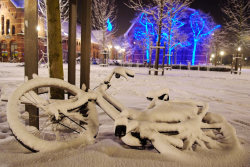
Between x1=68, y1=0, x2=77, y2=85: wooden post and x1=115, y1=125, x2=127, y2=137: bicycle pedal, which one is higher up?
x1=68, y1=0, x2=77, y2=85: wooden post

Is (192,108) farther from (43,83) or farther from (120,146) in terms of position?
(43,83)

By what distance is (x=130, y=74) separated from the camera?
223cm

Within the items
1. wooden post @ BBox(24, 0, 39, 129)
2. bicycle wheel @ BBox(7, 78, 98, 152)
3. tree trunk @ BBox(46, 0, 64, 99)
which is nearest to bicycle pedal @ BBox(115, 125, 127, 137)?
bicycle wheel @ BBox(7, 78, 98, 152)

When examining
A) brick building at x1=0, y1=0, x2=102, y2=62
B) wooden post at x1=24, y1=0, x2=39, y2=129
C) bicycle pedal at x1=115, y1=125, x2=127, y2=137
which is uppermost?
brick building at x1=0, y1=0, x2=102, y2=62

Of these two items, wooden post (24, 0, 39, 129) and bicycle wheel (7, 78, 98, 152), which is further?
wooden post (24, 0, 39, 129)

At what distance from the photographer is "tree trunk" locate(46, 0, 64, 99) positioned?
2.67 meters

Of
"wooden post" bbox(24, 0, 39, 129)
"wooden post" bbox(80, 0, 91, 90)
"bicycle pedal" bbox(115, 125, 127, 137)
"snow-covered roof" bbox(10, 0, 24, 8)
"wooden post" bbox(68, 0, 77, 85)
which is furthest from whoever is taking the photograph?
"snow-covered roof" bbox(10, 0, 24, 8)

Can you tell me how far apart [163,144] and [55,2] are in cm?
244

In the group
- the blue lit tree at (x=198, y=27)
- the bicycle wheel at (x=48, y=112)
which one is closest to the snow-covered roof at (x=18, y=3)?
the blue lit tree at (x=198, y=27)

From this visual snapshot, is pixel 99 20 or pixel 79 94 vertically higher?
pixel 99 20

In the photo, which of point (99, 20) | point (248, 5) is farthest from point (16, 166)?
point (99, 20)

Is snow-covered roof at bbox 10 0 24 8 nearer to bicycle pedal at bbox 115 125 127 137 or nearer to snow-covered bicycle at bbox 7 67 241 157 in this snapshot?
snow-covered bicycle at bbox 7 67 241 157

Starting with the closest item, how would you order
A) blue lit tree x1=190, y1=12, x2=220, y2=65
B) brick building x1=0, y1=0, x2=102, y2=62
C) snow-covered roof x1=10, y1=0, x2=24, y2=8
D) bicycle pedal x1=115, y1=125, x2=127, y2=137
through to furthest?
bicycle pedal x1=115, y1=125, x2=127, y2=137, blue lit tree x1=190, y1=12, x2=220, y2=65, brick building x1=0, y1=0, x2=102, y2=62, snow-covered roof x1=10, y1=0, x2=24, y2=8

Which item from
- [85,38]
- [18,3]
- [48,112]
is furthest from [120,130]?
[18,3]
